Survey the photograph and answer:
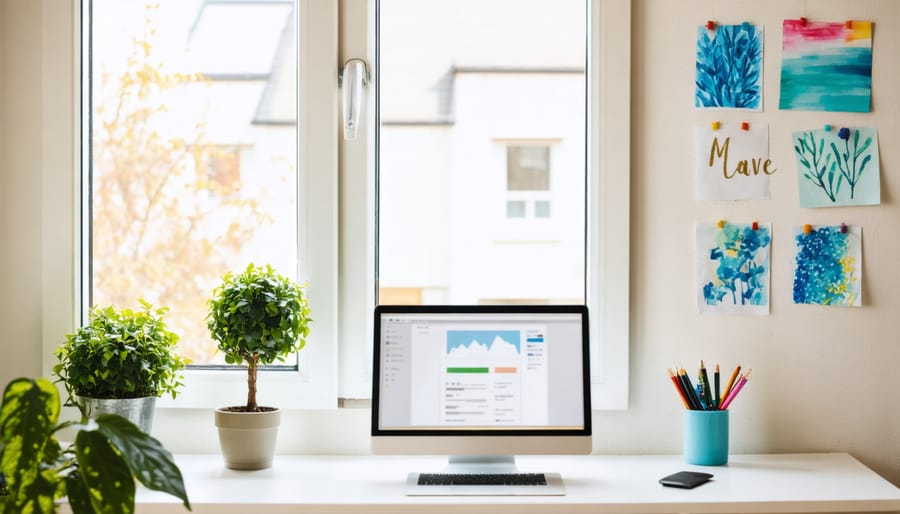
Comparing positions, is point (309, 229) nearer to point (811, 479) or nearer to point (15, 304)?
point (15, 304)

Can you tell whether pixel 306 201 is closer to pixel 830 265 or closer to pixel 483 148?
pixel 483 148

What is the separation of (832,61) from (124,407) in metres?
1.90

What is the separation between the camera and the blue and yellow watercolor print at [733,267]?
2232mm

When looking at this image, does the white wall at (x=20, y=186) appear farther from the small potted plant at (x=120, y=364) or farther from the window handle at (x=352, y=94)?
the window handle at (x=352, y=94)

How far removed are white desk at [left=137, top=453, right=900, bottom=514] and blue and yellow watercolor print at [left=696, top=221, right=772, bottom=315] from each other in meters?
0.38

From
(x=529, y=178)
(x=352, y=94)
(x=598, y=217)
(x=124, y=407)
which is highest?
(x=352, y=94)

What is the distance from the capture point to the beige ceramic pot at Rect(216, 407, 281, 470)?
2039mm

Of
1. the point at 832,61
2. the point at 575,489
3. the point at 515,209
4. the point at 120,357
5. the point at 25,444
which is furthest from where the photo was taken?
the point at 515,209

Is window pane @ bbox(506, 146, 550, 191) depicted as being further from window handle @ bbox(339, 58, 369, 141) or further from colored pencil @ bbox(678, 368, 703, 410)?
colored pencil @ bbox(678, 368, 703, 410)

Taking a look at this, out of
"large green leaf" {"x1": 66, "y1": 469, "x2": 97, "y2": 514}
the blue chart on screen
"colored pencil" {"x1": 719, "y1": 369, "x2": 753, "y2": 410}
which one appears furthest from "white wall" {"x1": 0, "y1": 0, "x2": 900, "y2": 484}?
"large green leaf" {"x1": 66, "y1": 469, "x2": 97, "y2": 514}

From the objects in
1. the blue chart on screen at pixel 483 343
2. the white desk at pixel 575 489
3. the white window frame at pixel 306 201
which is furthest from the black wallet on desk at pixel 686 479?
the white window frame at pixel 306 201

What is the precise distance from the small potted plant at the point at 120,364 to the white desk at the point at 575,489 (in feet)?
0.66

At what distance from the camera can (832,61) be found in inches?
87.5

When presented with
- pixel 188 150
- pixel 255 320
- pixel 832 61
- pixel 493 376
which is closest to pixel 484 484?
pixel 493 376
